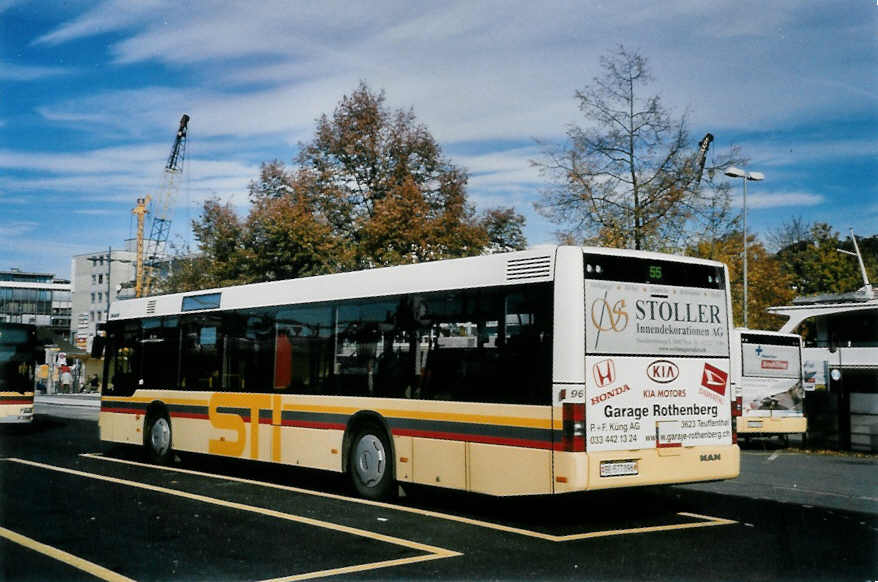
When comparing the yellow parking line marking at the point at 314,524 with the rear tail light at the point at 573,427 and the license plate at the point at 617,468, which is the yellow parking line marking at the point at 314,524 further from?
the license plate at the point at 617,468

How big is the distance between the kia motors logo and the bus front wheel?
935 cm

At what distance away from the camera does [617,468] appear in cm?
967

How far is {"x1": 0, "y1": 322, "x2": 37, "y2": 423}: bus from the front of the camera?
2445 centimetres

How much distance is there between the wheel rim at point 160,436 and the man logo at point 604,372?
30.2 ft

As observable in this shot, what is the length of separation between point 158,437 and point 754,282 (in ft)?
105

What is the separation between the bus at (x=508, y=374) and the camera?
9703mm

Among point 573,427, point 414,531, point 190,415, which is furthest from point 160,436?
point 573,427

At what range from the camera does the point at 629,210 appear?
85.5 feet

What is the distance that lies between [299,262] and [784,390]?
23698 millimetres

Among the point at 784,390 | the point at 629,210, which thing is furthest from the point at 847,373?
the point at 629,210

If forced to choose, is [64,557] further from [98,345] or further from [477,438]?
[98,345]

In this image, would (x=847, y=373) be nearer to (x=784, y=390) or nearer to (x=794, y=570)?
(x=784, y=390)

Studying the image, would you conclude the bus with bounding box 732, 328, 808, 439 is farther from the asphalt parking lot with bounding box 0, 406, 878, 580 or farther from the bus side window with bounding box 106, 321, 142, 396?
the bus side window with bounding box 106, 321, 142, 396

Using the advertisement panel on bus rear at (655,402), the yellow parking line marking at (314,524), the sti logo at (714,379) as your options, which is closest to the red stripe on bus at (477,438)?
A: the advertisement panel on bus rear at (655,402)
